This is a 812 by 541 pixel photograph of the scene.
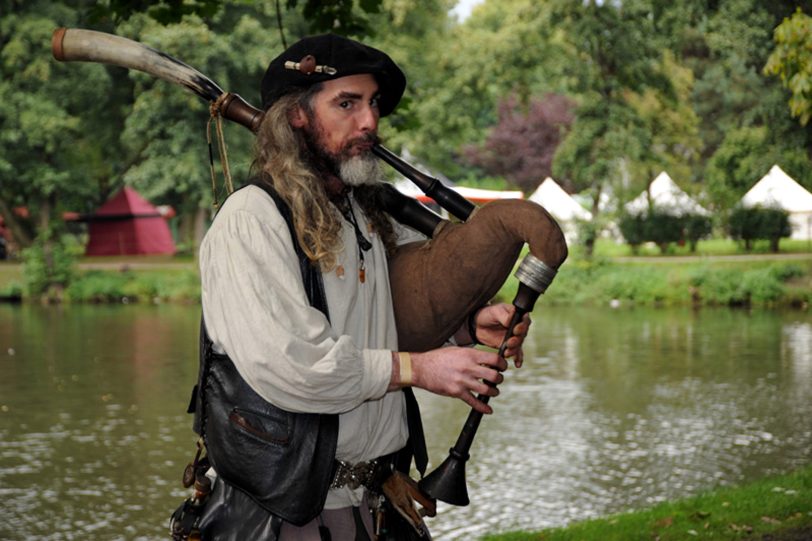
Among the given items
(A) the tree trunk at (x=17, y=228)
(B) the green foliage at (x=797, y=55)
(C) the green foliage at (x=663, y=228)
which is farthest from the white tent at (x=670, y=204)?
(B) the green foliage at (x=797, y=55)

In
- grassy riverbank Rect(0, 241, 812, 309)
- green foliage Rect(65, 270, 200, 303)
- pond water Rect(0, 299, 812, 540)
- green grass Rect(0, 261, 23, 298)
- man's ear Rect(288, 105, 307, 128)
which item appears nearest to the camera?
man's ear Rect(288, 105, 307, 128)

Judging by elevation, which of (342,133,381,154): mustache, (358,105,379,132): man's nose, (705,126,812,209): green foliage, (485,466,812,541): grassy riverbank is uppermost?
(705,126,812,209): green foliage

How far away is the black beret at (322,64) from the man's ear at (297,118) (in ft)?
0.18

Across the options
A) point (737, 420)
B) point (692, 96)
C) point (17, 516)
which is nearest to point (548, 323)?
point (737, 420)

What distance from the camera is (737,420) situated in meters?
12.8

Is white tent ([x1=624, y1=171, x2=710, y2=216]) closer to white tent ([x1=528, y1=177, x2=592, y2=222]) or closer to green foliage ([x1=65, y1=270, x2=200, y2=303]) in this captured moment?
white tent ([x1=528, y1=177, x2=592, y2=222])

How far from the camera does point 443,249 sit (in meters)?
2.88

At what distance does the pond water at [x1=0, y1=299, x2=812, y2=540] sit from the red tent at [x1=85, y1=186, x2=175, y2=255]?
20.6 m

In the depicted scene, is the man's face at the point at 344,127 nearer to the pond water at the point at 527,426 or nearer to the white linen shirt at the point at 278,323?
the white linen shirt at the point at 278,323

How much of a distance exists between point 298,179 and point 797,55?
22.1 feet

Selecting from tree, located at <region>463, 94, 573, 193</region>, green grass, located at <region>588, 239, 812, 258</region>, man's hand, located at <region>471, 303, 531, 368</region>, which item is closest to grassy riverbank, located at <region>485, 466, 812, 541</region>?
man's hand, located at <region>471, 303, 531, 368</region>

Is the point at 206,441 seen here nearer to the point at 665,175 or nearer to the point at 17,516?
the point at 17,516

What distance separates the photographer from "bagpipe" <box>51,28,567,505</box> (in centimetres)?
269

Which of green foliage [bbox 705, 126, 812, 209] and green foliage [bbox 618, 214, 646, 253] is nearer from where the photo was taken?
green foliage [bbox 705, 126, 812, 209]
